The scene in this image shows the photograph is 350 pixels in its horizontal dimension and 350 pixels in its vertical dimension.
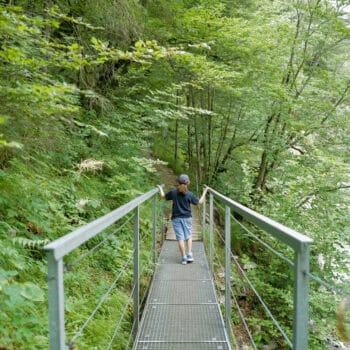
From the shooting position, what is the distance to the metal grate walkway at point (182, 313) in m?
3.18

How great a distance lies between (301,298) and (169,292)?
3.30m

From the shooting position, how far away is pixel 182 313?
3852mm

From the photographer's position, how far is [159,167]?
14.5 m

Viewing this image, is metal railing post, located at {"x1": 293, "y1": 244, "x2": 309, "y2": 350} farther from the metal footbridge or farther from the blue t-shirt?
the blue t-shirt

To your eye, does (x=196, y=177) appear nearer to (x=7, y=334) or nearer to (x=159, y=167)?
(x=159, y=167)

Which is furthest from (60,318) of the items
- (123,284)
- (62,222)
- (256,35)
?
(256,35)

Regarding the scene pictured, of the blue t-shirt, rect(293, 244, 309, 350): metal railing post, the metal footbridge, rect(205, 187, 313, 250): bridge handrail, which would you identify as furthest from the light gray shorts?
rect(293, 244, 309, 350): metal railing post

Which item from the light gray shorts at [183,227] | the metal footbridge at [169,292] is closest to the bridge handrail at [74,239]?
the metal footbridge at [169,292]

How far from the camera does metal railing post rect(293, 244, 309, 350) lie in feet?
4.64

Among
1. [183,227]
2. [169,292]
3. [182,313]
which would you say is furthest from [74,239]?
[183,227]

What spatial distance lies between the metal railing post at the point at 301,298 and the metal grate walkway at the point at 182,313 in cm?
182

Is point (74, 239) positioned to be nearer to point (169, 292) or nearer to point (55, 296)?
point (55, 296)

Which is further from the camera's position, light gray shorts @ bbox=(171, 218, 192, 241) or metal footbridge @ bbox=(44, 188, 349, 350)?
light gray shorts @ bbox=(171, 218, 192, 241)

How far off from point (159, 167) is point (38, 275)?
1119 cm
